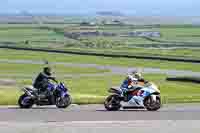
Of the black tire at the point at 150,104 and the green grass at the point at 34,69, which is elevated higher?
the black tire at the point at 150,104

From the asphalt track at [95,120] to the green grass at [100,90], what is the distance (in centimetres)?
364

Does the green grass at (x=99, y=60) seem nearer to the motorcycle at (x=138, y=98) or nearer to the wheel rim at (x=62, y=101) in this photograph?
the motorcycle at (x=138, y=98)

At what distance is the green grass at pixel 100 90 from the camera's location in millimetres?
27750

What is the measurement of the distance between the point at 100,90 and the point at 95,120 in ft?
86.2

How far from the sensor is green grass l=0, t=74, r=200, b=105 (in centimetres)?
2775

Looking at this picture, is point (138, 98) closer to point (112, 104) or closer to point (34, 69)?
point (112, 104)

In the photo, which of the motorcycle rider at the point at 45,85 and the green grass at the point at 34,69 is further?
the green grass at the point at 34,69

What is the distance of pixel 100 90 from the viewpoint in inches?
1799

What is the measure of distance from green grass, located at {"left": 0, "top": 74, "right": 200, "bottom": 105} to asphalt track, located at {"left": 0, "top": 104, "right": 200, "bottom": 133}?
3.64 meters

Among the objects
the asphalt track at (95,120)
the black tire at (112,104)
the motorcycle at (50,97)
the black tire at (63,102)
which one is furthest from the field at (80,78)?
the asphalt track at (95,120)

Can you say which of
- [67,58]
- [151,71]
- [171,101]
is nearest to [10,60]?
[67,58]

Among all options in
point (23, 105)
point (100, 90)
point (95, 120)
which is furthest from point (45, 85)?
point (100, 90)

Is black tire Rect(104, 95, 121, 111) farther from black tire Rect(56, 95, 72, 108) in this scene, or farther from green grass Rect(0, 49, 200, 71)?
green grass Rect(0, 49, 200, 71)

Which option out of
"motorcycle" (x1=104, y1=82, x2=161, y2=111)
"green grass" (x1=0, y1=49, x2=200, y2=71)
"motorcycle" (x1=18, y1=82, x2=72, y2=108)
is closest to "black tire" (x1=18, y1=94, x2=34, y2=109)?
"motorcycle" (x1=18, y1=82, x2=72, y2=108)
